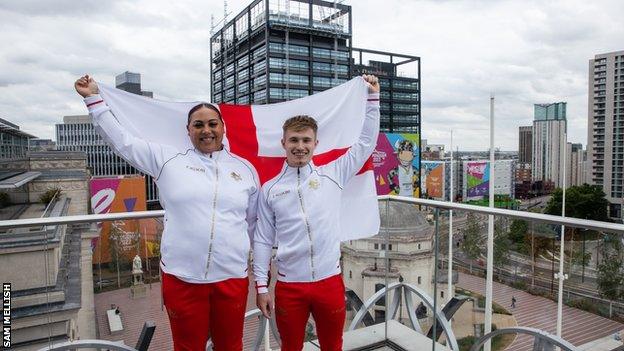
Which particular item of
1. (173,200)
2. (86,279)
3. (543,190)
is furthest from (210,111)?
(543,190)

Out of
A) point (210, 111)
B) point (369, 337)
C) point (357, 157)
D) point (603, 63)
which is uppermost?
point (603, 63)

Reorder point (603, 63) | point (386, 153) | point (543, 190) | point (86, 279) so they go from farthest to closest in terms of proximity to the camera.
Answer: point (543, 190) → point (603, 63) → point (386, 153) → point (86, 279)

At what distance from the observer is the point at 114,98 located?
211 centimetres

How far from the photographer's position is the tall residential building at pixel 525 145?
87562mm

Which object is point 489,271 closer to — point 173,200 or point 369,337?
point 369,337

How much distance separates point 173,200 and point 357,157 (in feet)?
3.00

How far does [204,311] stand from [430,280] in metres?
1.35

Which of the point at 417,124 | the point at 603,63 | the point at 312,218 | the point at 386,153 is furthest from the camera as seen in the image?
the point at 417,124

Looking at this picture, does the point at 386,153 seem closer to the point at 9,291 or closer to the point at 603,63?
the point at 603,63

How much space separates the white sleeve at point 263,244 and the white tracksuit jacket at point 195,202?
2.5 inches

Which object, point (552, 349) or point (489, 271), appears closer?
point (552, 349)

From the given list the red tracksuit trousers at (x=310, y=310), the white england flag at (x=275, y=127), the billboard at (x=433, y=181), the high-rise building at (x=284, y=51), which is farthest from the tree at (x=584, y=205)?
the red tracksuit trousers at (x=310, y=310)

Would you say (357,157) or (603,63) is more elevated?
(603,63)

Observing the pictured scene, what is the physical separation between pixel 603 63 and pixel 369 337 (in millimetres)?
52530
